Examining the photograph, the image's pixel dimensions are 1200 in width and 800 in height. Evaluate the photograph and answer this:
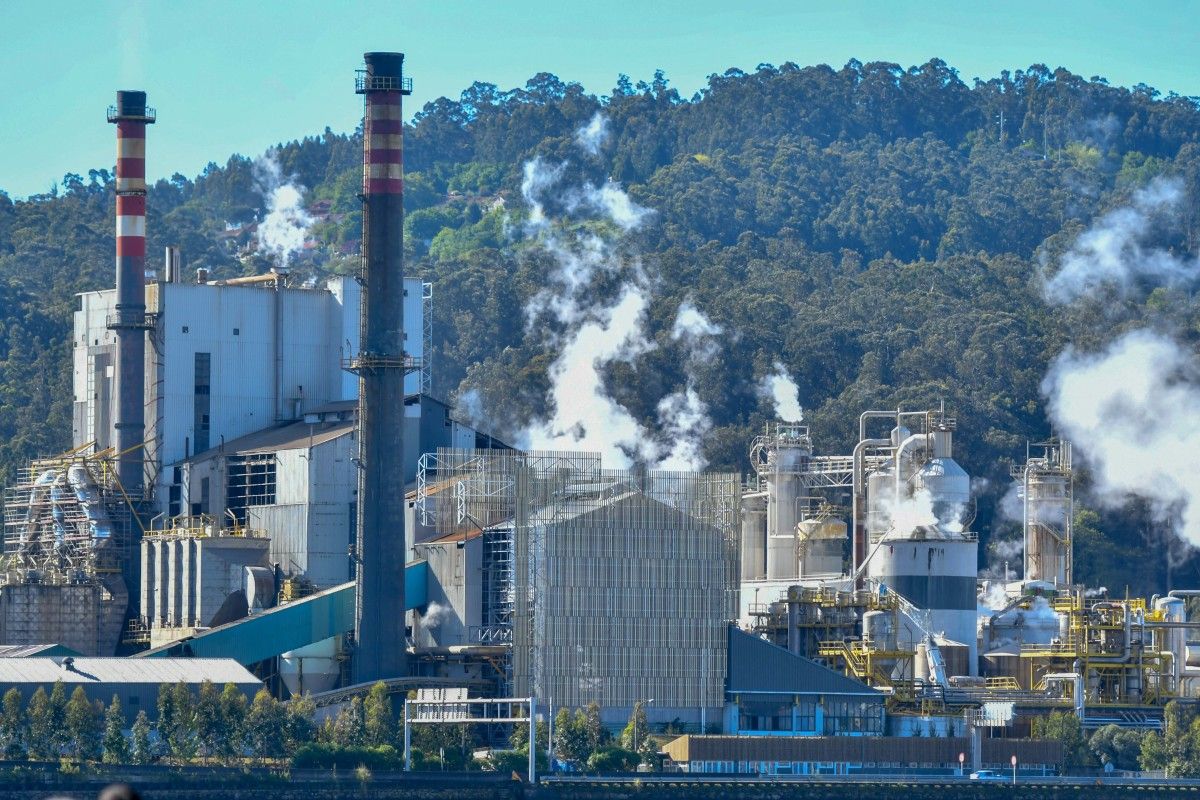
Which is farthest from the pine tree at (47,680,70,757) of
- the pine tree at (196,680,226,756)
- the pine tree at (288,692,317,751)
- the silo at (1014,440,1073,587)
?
the silo at (1014,440,1073,587)

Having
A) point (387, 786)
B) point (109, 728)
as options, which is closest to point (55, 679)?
point (109, 728)

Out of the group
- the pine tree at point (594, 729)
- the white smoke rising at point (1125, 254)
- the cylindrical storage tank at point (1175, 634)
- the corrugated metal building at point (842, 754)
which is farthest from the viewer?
the white smoke rising at point (1125, 254)

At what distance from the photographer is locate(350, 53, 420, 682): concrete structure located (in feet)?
297

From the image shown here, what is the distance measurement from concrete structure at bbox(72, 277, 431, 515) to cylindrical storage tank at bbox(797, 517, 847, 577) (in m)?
16.7

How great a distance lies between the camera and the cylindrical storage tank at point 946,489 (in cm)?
9950

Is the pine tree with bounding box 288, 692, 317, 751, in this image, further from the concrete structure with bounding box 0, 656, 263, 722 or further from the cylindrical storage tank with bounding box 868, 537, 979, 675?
the cylindrical storage tank with bounding box 868, 537, 979, 675

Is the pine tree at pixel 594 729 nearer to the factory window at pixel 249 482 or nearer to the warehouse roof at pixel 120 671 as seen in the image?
the warehouse roof at pixel 120 671

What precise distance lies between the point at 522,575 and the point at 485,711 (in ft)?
18.0

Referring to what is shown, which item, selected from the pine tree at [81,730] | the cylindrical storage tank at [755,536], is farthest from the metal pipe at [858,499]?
the pine tree at [81,730]

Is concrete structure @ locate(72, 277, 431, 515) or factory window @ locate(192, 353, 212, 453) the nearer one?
concrete structure @ locate(72, 277, 431, 515)

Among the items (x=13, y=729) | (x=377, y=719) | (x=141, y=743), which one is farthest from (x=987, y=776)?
(x=13, y=729)

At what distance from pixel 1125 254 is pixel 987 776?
94.9m

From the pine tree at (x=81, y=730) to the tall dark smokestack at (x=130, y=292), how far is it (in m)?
24.3

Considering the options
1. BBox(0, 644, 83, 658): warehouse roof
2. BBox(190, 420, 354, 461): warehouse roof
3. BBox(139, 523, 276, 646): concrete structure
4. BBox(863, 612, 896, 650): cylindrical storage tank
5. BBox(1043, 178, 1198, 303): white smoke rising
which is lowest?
BBox(0, 644, 83, 658): warehouse roof
